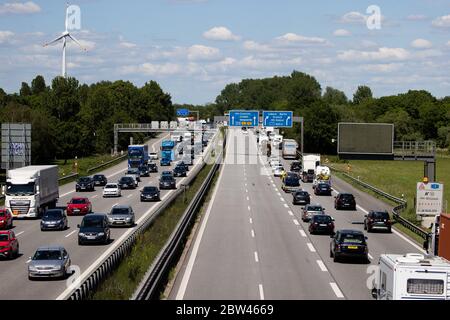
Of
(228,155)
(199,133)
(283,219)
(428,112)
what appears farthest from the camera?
(428,112)

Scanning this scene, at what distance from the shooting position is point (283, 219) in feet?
174

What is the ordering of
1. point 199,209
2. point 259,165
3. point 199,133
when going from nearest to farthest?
point 199,209
point 259,165
point 199,133

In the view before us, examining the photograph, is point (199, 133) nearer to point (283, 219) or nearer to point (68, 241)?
point (283, 219)

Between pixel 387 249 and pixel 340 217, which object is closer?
pixel 387 249

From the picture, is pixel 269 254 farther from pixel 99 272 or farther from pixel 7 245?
pixel 99 272

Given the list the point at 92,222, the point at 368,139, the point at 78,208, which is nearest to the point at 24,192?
the point at 78,208

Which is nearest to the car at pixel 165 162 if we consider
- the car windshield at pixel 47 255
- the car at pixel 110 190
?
the car at pixel 110 190

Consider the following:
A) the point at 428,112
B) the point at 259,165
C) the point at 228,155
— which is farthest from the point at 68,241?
the point at 428,112

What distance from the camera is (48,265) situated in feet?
97.8

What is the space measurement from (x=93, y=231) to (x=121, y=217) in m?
7.54

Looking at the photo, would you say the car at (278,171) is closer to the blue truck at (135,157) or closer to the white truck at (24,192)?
the blue truck at (135,157)

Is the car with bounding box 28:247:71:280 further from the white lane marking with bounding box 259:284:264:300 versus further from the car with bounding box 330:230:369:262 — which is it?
the car with bounding box 330:230:369:262
